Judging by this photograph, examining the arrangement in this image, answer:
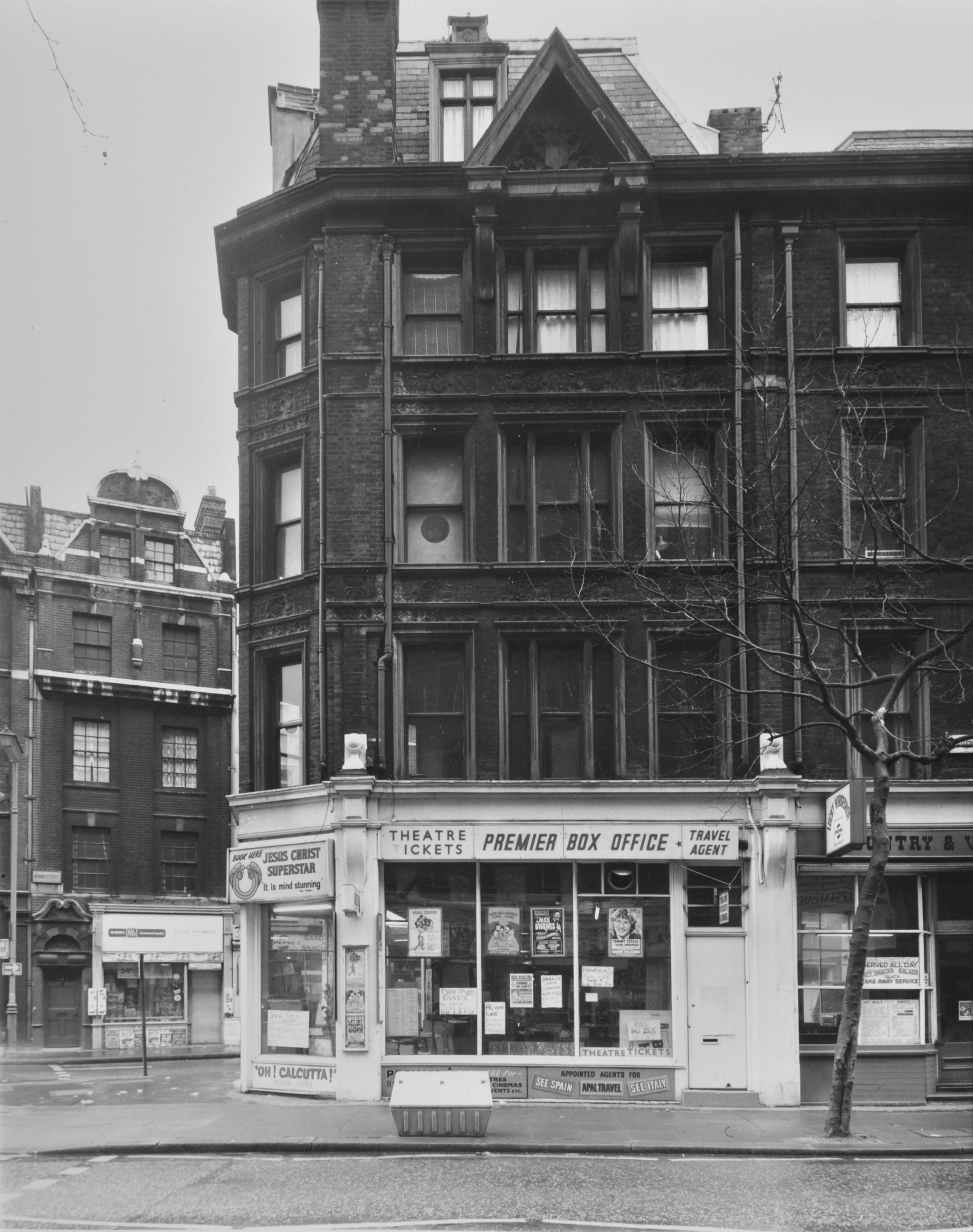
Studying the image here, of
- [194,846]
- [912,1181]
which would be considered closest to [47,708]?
[194,846]

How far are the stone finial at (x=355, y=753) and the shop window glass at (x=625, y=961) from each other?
13.1 feet

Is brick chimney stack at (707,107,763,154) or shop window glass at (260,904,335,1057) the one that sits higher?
brick chimney stack at (707,107,763,154)

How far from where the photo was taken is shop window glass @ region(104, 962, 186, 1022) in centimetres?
4728

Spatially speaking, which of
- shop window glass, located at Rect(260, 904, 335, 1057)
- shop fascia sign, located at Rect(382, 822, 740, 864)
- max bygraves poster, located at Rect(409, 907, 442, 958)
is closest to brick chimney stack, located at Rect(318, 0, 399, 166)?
shop fascia sign, located at Rect(382, 822, 740, 864)

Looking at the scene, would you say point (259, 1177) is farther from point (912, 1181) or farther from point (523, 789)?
point (523, 789)

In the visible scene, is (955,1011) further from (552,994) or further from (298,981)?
(298,981)

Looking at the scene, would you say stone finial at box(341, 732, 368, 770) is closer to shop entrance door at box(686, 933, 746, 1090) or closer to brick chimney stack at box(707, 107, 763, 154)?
shop entrance door at box(686, 933, 746, 1090)

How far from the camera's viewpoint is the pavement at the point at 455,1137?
1791 cm

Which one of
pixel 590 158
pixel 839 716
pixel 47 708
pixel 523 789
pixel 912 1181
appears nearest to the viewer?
pixel 912 1181

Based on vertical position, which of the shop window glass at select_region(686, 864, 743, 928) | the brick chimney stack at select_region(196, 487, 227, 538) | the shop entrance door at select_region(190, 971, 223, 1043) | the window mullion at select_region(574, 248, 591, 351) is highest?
the brick chimney stack at select_region(196, 487, 227, 538)

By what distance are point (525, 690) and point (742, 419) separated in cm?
593

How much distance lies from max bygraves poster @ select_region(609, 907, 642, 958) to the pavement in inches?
92.5

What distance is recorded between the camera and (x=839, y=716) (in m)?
18.9

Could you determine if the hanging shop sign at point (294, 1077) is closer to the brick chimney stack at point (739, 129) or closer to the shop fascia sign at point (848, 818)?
the shop fascia sign at point (848, 818)
